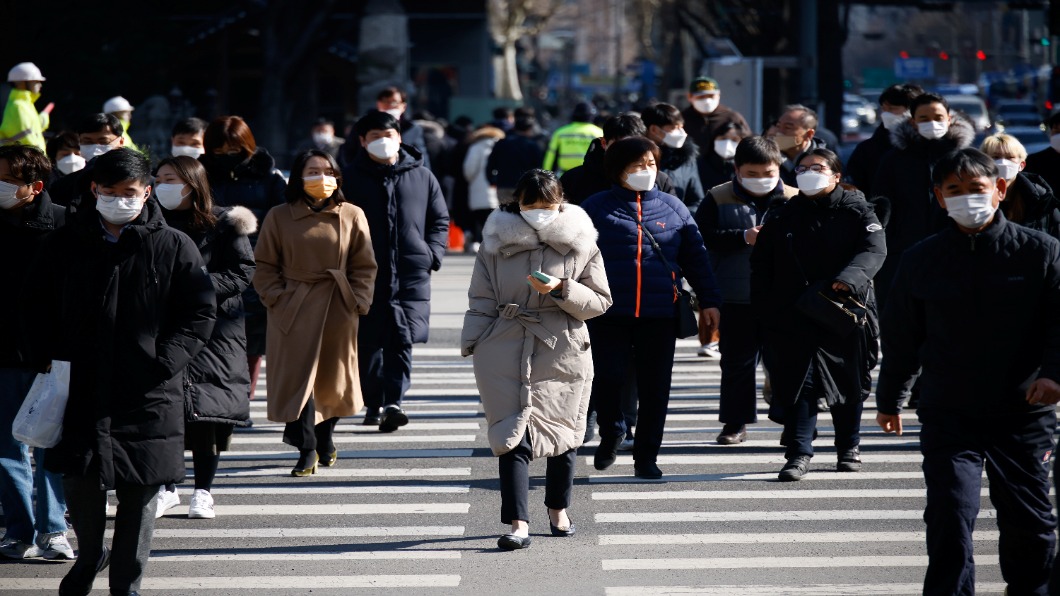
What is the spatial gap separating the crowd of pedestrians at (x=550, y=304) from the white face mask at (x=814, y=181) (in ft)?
0.14

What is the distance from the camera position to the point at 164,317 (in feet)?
19.0

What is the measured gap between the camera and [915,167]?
987 cm

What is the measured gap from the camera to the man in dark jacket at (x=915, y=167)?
9727 millimetres

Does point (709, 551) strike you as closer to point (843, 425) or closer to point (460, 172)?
point (843, 425)

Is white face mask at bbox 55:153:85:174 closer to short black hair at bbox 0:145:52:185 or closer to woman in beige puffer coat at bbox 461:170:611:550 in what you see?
short black hair at bbox 0:145:52:185

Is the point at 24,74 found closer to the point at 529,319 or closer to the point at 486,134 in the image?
the point at 486,134

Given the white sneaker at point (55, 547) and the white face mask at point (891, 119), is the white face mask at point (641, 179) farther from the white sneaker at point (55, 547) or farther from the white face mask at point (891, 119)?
the white sneaker at point (55, 547)

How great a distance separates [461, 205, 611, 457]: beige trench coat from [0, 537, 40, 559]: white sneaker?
1.99 m

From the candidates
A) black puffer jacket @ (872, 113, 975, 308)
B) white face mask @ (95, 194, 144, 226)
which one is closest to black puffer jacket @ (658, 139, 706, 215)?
black puffer jacket @ (872, 113, 975, 308)

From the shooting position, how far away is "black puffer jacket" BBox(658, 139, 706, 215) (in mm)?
10070

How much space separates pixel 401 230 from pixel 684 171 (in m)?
1.95

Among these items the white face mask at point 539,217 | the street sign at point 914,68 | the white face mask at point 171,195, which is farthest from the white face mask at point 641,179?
the street sign at point 914,68

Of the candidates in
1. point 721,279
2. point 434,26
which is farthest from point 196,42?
point 721,279

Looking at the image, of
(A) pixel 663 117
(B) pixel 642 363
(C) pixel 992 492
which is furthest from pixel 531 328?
(A) pixel 663 117
